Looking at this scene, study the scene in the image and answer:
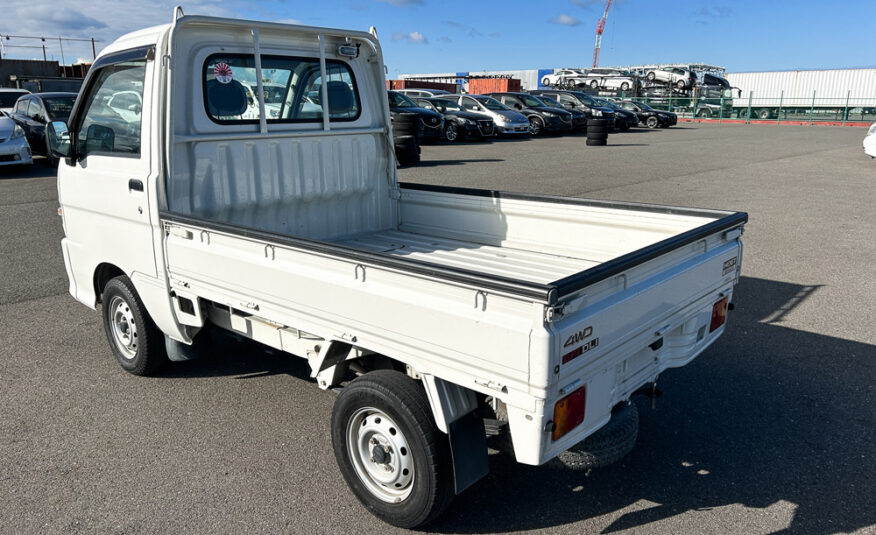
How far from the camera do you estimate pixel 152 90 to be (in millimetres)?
4012

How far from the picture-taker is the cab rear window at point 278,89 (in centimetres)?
430

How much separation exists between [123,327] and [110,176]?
1091mm

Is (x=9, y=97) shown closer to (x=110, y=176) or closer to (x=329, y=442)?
(x=110, y=176)

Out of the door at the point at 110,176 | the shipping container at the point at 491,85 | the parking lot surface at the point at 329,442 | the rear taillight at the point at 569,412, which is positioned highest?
the shipping container at the point at 491,85

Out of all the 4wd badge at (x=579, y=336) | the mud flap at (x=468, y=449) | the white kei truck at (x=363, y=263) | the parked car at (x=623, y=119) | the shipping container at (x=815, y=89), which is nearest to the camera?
the 4wd badge at (x=579, y=336)

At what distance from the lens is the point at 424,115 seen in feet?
70.0

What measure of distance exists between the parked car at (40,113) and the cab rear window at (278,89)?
13.1 m

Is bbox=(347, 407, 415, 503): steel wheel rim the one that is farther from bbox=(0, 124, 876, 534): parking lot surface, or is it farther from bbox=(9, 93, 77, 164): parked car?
bbox=(9, 93, 77, 164): parked car

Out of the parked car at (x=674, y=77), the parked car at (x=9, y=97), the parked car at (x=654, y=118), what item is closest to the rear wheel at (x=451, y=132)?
the parked car at (x=9, y=97)

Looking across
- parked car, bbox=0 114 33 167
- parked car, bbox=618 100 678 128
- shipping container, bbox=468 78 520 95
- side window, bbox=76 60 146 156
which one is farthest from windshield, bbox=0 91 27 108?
shipping container, bbox=468 78 520 95

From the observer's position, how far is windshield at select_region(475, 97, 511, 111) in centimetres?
2516

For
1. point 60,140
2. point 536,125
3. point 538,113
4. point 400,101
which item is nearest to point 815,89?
point 538,113

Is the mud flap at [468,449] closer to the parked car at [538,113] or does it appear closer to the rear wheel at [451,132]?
the rear wheel at [451,132]

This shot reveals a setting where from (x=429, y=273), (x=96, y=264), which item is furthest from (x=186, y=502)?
(x=96, y=264)
